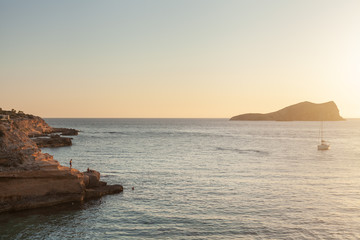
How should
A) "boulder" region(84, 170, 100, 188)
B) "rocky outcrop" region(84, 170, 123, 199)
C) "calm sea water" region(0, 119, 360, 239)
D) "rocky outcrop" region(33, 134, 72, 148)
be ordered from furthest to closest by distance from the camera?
"rocky outcrop" region(33, 134, 72, 148)
"boulder" region(84, 170, 100, 188)
"rocky outcrop" region(84, 170, 123, 199)
"calm sea water" region(0, 119, 360, 239)

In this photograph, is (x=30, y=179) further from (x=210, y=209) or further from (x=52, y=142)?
(x=52, y=142)

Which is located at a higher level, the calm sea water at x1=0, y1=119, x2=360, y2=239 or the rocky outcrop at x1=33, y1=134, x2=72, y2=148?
the rocky outcrop at x1=33, y1=134, x2=72, y2=148

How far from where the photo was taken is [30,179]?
28.6 m

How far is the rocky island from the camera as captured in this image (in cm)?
2786

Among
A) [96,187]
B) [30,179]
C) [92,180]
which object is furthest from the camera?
[96,187]

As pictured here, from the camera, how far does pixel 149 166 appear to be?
5434 centimetres

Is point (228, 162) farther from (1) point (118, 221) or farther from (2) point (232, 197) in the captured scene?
(1) point (118, 221)

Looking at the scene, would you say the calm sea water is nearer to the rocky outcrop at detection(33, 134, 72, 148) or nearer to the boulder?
the boulder

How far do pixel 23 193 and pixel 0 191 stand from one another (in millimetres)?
1961

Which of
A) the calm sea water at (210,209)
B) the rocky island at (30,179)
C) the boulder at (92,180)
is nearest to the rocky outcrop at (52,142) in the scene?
the calm sea water at (210,209)

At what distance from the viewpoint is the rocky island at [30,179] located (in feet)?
91.4

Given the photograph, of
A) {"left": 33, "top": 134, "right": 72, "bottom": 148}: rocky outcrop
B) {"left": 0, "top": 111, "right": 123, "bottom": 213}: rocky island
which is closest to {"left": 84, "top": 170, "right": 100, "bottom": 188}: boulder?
{"left": 0, "top": 111, "right": 123, "bottom": 213}: rocky island

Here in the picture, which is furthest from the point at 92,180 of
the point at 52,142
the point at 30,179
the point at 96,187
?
the point at 52,142

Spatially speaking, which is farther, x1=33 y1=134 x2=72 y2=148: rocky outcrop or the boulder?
x1=33 y1=134 x2=72 y2=148: rocky outcrop
